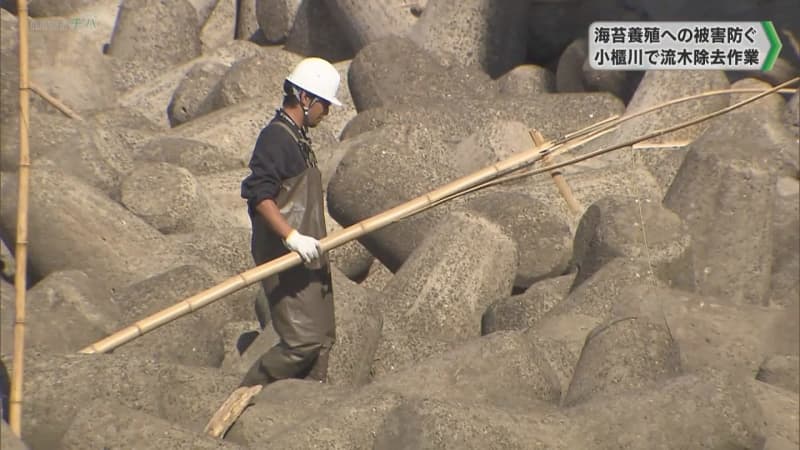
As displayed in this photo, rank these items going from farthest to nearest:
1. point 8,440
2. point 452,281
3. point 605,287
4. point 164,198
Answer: point 164,198, point 452,281, point 605,287, point 8,440

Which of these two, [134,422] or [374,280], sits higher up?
[134,422]

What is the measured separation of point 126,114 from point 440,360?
20.0ft

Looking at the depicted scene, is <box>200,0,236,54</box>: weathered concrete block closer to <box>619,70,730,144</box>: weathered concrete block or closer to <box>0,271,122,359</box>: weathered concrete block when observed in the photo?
<box>619,70,730,144</box>: weathered concrete block

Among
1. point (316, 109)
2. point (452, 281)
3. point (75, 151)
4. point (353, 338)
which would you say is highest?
point (316, 109)

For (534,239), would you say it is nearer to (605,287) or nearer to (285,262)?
(605,287)

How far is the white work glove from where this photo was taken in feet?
21.9

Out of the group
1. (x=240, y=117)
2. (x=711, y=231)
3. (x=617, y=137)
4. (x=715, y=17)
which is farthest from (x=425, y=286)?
(x=715, y=17)

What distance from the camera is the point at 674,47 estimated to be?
8.97 m

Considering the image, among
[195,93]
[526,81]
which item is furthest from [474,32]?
[195,93]

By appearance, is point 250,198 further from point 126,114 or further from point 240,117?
point 126,114

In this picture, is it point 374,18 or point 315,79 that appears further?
point 374,18

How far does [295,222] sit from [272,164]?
25cm

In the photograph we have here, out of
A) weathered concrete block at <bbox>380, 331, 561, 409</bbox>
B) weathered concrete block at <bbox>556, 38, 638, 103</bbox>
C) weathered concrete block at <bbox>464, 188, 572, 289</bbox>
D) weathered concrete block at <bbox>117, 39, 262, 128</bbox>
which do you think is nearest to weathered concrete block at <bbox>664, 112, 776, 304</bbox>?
weathered concrete block at <bbox>464, 188, 572, 289</bbox>

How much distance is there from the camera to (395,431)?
5531 millimetres
